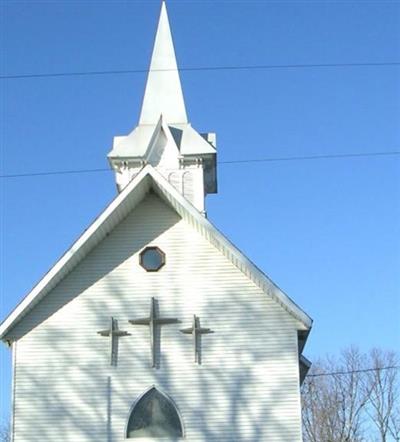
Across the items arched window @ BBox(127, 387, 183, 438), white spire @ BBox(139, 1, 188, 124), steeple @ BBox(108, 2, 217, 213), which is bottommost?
arched window @ BBox(127, 387, 183, 438)

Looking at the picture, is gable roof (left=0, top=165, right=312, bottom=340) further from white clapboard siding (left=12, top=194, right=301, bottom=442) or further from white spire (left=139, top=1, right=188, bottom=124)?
white spire (left=139, top=1, right=188, bottom=124)

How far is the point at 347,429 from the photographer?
159 feet

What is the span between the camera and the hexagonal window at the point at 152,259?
20.8 m

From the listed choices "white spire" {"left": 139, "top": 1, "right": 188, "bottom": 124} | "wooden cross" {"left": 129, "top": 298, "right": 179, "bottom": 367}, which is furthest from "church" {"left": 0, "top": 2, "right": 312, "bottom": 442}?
"white spire" {"left": 139, "top": 1, "right": 188, "bottom": 124}

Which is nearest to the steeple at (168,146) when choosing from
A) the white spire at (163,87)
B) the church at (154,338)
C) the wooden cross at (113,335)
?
the white spire at (163,87)

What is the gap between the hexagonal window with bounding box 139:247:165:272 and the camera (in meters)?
20.8

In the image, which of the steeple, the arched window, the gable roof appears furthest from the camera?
the steeple

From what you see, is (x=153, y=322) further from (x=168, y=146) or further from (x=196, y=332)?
(x=168, y=146)

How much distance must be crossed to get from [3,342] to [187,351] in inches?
163

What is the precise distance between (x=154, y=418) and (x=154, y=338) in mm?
1728

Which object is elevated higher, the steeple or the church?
the steeple

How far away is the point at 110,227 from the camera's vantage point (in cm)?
2084

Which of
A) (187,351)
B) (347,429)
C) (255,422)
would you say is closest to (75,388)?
(187,351)

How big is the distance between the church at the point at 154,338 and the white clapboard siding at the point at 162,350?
2 cm
